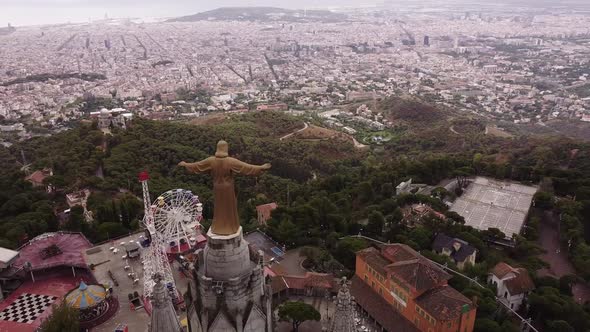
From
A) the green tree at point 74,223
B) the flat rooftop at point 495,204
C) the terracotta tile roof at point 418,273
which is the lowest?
the flat rooftop at point 495,204

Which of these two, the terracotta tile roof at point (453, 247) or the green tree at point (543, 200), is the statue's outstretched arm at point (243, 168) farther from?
the green tree at point (543, 200)

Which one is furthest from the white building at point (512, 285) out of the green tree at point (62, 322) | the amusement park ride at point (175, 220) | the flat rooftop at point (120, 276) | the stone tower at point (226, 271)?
the green tree at point (62, 322)

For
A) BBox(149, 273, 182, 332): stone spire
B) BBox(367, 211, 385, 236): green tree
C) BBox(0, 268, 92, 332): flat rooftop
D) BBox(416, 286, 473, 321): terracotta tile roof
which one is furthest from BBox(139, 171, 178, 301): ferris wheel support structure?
BBox(367, 211, 385, 236): green tree

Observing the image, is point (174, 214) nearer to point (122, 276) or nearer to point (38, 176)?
point (122, 276)

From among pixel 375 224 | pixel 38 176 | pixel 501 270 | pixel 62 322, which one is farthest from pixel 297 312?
pixel 38 176

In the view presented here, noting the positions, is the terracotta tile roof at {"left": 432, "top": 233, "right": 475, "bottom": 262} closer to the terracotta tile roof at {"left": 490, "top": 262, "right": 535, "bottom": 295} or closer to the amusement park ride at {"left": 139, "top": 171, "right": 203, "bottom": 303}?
the terracotta tile roof at {"left": 490, "top": 262, "right": 535, "bottom": 295}

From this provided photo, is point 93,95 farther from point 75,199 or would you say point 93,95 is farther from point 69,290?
point 69,290

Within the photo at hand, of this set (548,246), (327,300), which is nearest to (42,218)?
(327,300)
